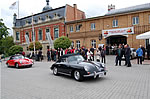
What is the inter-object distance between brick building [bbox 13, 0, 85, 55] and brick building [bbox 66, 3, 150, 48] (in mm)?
2320

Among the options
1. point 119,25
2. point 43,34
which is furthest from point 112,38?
point 43,34

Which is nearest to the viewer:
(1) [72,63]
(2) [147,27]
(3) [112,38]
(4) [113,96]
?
(4) [113,96]

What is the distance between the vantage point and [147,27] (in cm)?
2016

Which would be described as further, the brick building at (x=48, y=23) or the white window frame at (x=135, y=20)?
the brick building at (x=48, y=23)

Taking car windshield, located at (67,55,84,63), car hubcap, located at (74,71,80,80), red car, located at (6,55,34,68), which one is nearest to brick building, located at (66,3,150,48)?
red car, located at (6,55,34,68)

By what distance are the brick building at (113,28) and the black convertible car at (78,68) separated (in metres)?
16.2

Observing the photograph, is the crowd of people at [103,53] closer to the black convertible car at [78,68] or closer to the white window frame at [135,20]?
the black convertible car at [78,68]

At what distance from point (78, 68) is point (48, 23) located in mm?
26993

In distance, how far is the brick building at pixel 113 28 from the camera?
20.6 meters

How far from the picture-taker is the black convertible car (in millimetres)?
6660

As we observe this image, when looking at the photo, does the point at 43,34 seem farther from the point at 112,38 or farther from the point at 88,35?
the point at 112,38

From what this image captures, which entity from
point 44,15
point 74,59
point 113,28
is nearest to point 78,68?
point 74,59

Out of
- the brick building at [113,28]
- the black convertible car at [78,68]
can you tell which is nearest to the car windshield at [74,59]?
the black convertible car at [78,68]

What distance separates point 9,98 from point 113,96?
3799mm
